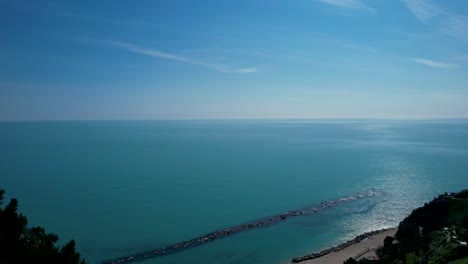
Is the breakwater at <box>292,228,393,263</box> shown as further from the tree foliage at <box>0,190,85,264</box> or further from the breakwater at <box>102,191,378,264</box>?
the tree foliage at <box>0,190,85,264</box>

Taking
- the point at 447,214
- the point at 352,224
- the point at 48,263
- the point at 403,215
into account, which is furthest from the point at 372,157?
the point at 48,263

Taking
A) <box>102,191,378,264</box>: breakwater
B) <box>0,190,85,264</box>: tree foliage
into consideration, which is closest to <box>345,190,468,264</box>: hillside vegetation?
<box>102,191,378,264</box>: breakwater

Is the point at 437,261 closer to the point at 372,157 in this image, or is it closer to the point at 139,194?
the point at 139,194

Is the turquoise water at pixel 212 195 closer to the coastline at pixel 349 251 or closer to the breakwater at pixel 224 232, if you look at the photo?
the breakwater at pixel 224 232

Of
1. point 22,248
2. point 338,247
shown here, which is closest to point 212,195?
point 338,247

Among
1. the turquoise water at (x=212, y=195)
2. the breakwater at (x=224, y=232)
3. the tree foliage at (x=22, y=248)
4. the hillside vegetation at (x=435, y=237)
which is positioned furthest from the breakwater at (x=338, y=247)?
the tree foliage at (x=22, y=248)
